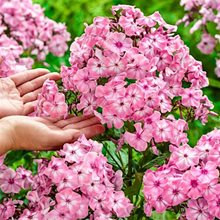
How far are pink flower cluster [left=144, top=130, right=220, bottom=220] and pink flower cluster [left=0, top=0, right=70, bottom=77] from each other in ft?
4.28

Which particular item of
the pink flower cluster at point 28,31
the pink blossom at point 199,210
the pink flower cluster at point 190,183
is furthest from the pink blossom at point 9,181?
the pink flower cluster at point 28,31

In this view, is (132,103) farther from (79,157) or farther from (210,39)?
(210,39)

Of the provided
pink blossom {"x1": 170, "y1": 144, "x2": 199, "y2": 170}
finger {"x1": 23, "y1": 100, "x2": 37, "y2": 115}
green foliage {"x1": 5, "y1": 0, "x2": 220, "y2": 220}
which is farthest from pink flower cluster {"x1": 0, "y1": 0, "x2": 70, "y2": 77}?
pink blossom {"x1": 170, "y1": 144, "x2": 199, "y2": 170}

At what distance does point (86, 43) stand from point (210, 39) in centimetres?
158

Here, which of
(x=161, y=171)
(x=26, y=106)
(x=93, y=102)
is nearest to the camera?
(x=161, y=171)

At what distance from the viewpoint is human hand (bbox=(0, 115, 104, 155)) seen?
2.08 meters

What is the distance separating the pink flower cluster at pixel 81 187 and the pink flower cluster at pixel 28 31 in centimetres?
114

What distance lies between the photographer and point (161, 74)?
6.85 ft

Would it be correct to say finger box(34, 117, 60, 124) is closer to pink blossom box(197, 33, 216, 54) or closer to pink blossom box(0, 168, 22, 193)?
pink blossom box(0, 168, 22, 193)

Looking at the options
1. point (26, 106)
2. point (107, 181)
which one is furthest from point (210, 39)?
point (107, 181)

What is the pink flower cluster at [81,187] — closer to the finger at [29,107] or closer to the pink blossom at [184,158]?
the pink blossom at [184,158]

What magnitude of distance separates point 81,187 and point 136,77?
0.34m

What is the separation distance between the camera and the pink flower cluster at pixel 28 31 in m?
3.39

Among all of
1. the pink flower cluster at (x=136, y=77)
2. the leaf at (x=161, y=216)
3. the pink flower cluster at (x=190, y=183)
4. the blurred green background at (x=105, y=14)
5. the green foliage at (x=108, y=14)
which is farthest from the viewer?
the blurred green background at (x=105, y=14)
